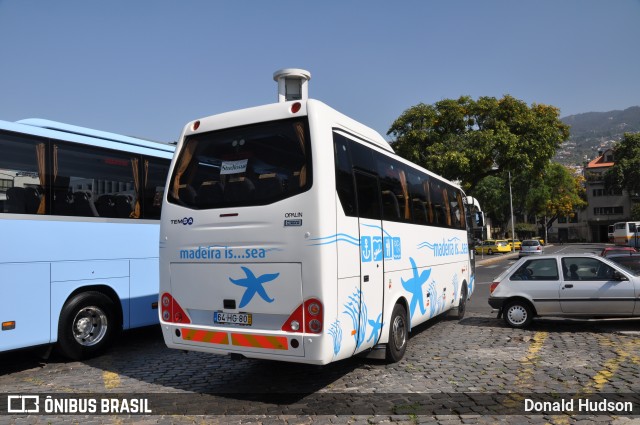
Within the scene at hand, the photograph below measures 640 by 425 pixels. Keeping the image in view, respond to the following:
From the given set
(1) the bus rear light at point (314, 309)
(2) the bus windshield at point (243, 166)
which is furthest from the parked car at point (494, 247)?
(1) the bus rear light at point (314, 309)

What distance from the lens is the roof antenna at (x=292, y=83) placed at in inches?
514

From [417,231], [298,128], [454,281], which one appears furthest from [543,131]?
[298,128]

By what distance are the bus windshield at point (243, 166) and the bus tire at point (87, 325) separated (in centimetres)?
268

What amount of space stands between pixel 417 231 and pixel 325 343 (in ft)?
12.4

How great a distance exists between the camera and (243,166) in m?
6.32

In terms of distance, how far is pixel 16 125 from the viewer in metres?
7.47

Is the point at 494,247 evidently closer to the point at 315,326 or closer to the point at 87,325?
the point at 87,325

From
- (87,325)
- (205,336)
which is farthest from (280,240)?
(87,325)

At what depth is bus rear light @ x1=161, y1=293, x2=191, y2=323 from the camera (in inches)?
254

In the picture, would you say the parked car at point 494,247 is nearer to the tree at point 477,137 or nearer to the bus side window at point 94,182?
the tree at point 477,137

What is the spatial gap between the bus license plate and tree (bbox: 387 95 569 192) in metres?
20.5

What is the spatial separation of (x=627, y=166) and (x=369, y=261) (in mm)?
72404

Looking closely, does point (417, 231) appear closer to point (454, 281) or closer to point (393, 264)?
point (393, 264)

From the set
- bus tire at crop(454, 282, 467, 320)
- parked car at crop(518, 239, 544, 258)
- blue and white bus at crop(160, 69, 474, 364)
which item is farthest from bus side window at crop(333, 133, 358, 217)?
parked car at crop(518, 239, 544, 258)
